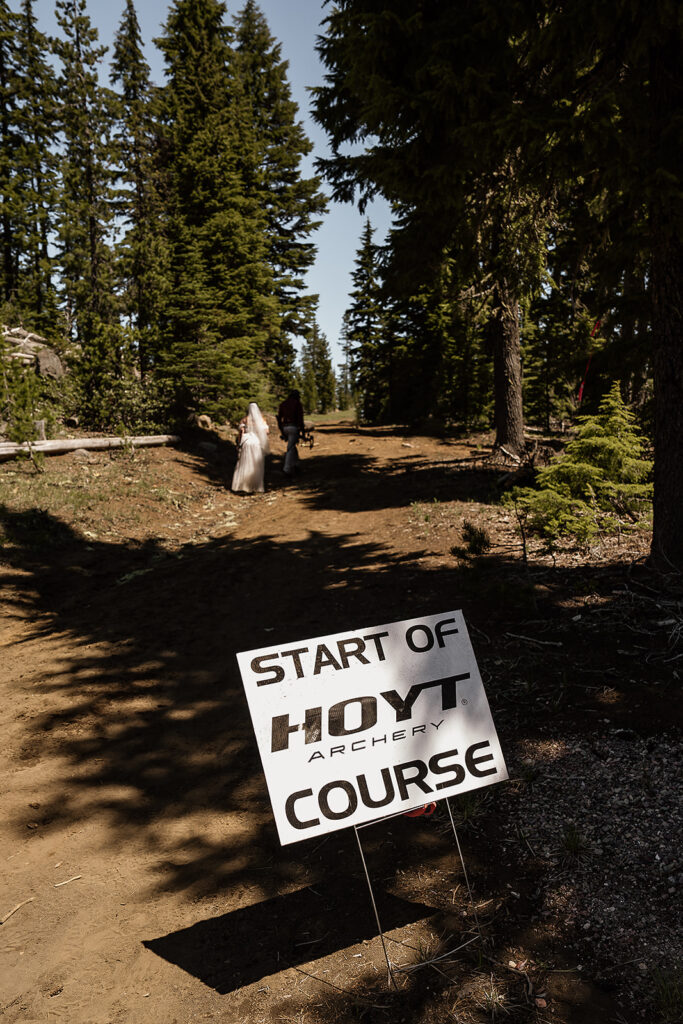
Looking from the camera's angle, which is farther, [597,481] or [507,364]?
[507,364]

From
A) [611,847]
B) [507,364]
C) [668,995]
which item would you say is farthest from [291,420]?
[668,995]

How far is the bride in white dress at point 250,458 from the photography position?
14164 mm

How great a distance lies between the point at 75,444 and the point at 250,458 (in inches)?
156

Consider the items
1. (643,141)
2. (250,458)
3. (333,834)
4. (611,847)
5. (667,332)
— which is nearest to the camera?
(611,847)

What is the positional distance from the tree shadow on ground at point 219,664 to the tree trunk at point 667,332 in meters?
0.84

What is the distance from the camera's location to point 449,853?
330 centimetres

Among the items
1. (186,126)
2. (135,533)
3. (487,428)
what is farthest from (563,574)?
(186,126)

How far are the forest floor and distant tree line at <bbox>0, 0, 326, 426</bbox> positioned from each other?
1145cm

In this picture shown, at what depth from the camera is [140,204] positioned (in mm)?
27469

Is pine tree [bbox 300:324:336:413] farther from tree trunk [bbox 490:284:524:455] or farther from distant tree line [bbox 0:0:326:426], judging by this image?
tree trunk [bbox 490:284:524:455]

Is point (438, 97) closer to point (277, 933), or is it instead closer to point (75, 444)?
point (277, 933)

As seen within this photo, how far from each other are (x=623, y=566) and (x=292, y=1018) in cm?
529

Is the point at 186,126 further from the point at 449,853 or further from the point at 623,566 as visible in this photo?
the point at 449,853

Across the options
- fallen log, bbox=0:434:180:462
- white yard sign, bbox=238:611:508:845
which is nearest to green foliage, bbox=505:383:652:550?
white yard sign, bbox=238:611:508:845
